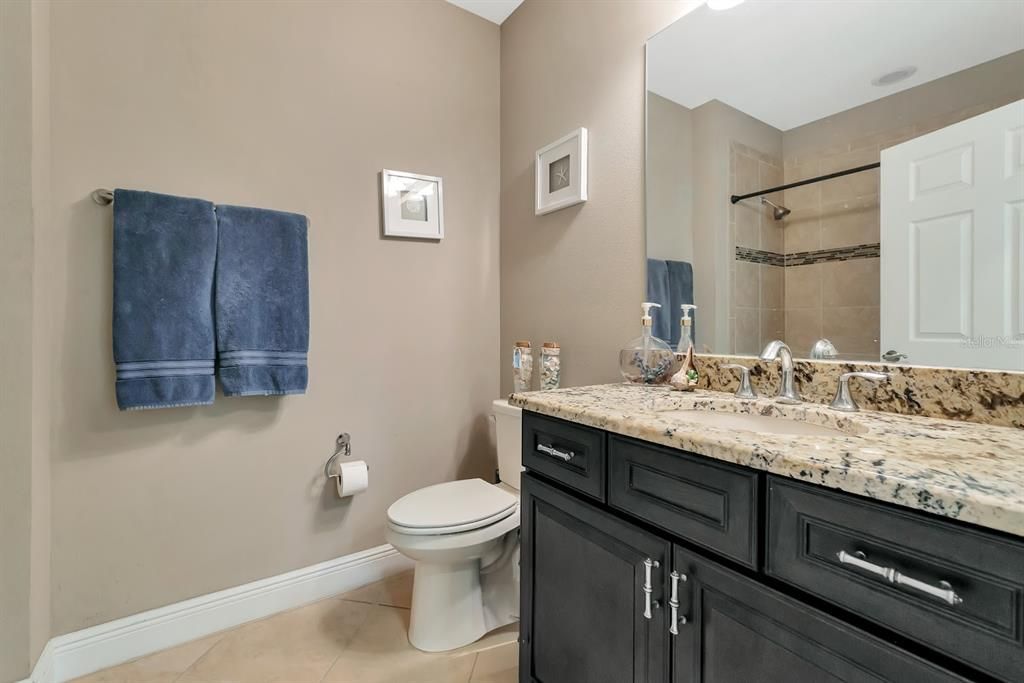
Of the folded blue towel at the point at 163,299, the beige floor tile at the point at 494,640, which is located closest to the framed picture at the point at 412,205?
the folded blue towel at the point at 163,299

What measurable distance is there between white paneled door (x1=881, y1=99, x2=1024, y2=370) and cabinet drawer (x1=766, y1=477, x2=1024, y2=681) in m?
0.60

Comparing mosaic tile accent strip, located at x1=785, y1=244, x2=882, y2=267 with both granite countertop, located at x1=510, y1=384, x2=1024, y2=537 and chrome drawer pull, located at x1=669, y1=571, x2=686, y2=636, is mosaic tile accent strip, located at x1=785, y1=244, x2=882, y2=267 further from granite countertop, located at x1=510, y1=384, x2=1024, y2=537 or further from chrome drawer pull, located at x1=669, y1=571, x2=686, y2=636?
chrome drawer pull, located at x1=669, y1=571, x2=686, y2=636

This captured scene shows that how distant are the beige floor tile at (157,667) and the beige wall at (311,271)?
165mm

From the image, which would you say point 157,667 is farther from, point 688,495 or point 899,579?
point 899,579

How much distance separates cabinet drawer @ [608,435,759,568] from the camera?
0.72m

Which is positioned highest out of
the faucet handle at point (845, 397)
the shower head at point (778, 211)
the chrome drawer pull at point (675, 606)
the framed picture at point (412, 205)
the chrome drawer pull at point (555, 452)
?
the framed picture at point (412, 205)

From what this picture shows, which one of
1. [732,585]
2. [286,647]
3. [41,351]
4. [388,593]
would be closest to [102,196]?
[41,351]

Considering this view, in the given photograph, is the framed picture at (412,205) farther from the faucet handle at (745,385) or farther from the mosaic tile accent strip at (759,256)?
the faucet handle at (745,385)

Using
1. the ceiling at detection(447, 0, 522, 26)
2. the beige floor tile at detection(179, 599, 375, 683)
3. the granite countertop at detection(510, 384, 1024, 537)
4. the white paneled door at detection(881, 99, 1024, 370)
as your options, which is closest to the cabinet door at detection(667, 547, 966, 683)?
the granite countertop at detection(510, 384, 1024, 537)

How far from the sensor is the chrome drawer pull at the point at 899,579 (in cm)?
52

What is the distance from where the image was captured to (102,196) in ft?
4.76

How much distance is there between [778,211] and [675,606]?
1048mm

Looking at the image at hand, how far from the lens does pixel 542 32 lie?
2.04 m

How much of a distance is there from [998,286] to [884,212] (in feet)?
0.86
